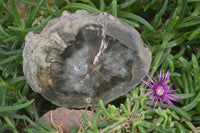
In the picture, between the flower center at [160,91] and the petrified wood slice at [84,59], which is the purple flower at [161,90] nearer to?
the flower center at [160,91]

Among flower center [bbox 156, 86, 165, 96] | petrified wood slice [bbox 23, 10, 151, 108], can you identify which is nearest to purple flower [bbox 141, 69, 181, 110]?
flower center [bbox 156, 86, 165, 96]

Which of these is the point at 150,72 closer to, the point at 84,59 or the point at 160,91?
the point at 160,91

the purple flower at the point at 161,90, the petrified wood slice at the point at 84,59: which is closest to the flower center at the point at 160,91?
the purple flower at the point at 161,90

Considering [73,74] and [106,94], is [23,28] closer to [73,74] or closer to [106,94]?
[73,74]

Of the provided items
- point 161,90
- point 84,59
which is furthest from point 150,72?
point 84,59

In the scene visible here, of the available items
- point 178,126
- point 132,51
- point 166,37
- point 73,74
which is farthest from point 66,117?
point 166,37

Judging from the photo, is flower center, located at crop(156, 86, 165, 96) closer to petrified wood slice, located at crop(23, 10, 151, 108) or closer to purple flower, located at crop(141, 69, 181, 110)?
purple flower, located at crop(141, 69, 181, 110)
